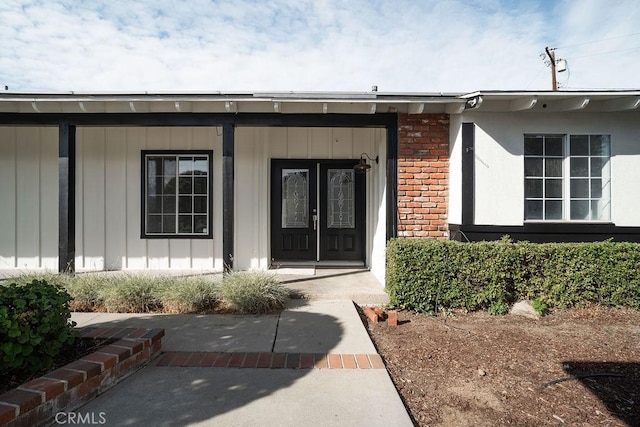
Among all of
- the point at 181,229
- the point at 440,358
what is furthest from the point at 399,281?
the point at 181,229

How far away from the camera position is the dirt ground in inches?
91.1

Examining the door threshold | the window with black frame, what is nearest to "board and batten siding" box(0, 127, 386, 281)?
the door threshold

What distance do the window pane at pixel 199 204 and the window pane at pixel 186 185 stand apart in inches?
8.0

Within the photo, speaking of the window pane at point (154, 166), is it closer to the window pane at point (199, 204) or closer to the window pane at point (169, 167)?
the window pane at point (169, 167)

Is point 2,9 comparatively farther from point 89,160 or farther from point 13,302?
point 13,302

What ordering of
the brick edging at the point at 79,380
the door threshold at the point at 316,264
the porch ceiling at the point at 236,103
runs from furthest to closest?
the door threshold at the point at 316,264 → the porch ceiling at the point at 236,103 → the brick edging at the point at 79,380

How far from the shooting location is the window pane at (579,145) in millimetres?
5109

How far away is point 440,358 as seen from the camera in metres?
3.12

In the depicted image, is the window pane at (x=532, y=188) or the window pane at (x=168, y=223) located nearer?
the window pane at (x=532, y=188)

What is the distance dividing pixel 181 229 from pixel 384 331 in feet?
15.2

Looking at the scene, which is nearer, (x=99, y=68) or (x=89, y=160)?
(x=89, y=160)

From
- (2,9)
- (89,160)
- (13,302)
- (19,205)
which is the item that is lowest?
(13,302)

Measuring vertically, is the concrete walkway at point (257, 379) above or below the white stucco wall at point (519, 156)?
below

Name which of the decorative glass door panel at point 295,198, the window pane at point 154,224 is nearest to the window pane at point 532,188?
the decorative glass door panel at point 295,198
